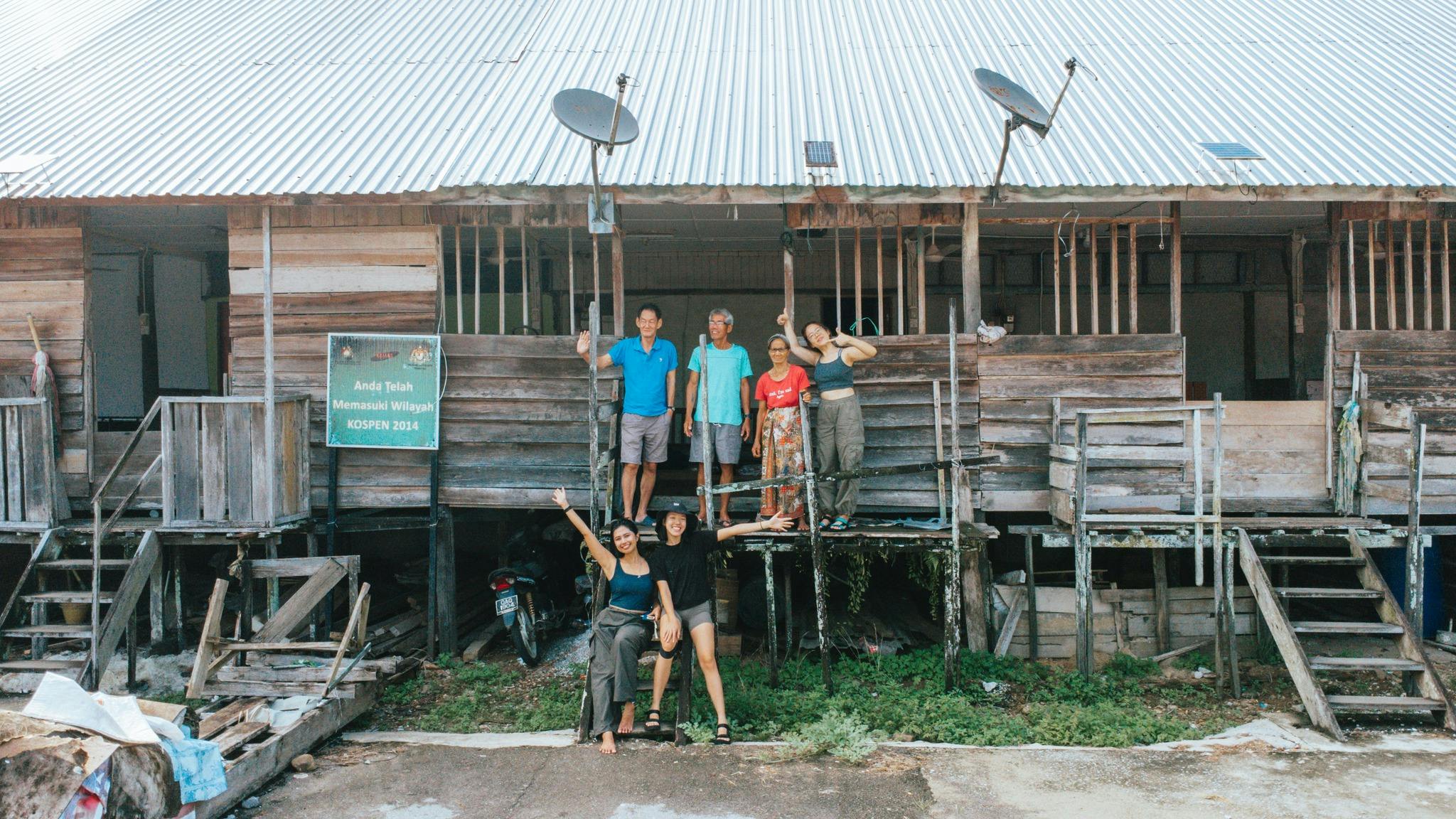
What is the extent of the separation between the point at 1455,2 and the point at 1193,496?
8779mm

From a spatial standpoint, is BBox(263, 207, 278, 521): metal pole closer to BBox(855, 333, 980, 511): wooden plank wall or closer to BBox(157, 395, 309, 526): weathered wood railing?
BBox(157, 395, 309, 526): weathered wood railing

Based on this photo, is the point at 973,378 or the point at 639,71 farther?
the point at 639,71

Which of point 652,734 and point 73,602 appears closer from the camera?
point 652,734

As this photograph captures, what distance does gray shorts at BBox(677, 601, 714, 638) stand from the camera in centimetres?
707

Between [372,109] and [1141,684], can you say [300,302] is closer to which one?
Result: [372,109]

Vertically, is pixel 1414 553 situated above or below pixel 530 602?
above

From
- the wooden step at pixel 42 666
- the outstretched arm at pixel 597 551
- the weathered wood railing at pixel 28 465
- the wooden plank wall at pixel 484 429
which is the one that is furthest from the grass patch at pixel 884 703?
the weathered wood railing at pixel 28 465

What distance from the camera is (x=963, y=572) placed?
862 centimetres

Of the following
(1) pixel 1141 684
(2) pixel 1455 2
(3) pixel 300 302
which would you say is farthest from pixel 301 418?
(2) pixel 1455 2

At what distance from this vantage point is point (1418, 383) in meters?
8.63

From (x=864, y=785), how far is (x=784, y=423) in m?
2.94

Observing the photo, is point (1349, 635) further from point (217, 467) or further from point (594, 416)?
point (217, 467)

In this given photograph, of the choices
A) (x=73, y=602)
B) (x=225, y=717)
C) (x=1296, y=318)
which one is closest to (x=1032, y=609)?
(x=1296, y=318)

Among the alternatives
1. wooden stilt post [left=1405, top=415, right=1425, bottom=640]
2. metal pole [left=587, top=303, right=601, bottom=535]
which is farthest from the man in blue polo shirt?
wooden stilt post [left=1405, top=415, right=1425, bottom=640]
